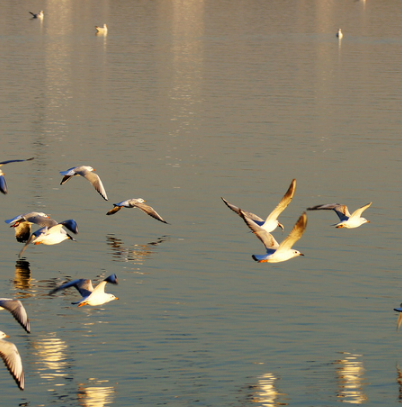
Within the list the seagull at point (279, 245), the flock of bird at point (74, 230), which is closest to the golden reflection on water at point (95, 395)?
the flock of bird at point (74, 230)

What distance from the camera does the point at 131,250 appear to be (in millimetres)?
31516

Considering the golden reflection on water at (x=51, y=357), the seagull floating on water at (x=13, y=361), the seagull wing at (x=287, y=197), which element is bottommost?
the golden reflection on water at (x=51, y=357)

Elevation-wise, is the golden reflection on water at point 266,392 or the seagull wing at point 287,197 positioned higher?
the seagull wing at point 287,197

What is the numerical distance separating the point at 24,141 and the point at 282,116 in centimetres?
1644

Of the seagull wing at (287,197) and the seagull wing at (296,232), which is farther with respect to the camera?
the seagull wing at (287,197)

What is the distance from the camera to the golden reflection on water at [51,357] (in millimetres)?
21547

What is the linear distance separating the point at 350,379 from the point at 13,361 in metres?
7.68

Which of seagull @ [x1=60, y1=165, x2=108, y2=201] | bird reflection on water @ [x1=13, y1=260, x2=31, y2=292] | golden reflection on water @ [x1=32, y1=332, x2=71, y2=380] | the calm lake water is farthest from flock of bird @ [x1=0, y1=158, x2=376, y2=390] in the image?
golden reflection on water @ [x1=32, y1=332, x2=71, y2=380]

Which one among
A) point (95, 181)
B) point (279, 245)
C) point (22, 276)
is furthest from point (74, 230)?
point (279, 245)

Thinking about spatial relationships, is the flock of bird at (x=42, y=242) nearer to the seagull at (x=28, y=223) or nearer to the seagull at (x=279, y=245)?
the seagull at (x=28, y=223)

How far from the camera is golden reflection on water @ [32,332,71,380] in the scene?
70.7 ft

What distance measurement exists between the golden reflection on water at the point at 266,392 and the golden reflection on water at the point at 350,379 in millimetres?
1454

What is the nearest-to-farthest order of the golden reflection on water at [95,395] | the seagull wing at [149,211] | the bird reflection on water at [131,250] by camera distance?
the golden reflection on water at [95,395] → the bird reflection on water at [131,250] → the seagull wing at [149,211]

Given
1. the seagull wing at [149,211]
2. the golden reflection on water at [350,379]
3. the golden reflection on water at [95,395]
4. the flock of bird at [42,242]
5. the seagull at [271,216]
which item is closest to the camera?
the flock of bird at [42,242]
